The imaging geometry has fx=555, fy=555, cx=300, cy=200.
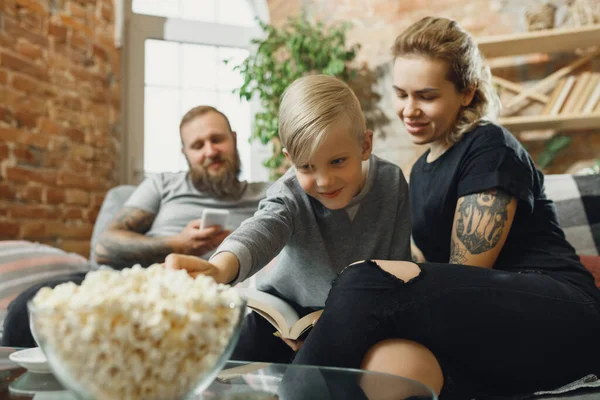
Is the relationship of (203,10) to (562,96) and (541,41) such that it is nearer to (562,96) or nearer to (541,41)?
(541,41)

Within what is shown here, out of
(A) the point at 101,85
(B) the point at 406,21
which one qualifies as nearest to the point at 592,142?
(B) the point at 406,21

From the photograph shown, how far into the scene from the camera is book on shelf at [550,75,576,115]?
3.08 metres

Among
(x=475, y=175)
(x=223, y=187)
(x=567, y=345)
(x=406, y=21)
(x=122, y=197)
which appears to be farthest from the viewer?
(x=406, y=21)

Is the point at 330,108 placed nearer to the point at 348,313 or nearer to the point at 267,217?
the point at 267,217

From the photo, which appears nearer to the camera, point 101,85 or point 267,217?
point 267,217

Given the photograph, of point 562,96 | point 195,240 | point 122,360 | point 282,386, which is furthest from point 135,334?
point 562,96

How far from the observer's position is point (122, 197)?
231 cm

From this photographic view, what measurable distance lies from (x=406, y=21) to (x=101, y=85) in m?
1.91

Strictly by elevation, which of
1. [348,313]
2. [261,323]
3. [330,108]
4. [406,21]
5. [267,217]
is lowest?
[261,323]

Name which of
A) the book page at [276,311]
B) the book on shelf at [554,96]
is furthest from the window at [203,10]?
the book page at [276,311]

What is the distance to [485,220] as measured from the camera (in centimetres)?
115

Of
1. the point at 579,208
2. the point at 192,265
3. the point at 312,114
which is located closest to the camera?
the point at 192,265

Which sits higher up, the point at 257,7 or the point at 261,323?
the point at 257,7

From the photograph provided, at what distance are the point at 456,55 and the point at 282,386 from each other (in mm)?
906
